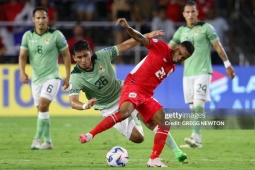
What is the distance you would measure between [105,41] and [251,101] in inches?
196

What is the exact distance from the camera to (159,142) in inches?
464

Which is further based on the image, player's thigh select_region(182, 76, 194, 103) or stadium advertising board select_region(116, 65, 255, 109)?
stadium advertising board select_region(116, 65, 255, 109)

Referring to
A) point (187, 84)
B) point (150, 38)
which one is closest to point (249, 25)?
point (187, 84)

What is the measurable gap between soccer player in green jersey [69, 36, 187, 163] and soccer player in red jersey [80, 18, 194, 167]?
0.90 feet

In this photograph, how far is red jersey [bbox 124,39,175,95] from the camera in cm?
1217

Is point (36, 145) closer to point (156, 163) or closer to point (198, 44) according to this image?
point (198, 44)

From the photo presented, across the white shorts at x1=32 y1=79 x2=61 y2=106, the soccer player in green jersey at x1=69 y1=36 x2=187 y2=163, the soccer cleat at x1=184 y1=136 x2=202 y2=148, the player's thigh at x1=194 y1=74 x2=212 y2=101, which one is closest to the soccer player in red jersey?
the soccer player in green jersey at x1=69 y1=36 x2=187 y2=163

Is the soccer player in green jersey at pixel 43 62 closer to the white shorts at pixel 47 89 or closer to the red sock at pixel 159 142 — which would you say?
the white shorts at pixel 47 89

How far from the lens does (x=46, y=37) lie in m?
15.3

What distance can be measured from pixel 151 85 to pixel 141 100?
344mm

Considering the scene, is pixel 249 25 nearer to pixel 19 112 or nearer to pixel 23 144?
pixel 19 112

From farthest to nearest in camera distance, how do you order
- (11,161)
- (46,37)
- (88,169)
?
(46,37)
(11,161)
(88,169)

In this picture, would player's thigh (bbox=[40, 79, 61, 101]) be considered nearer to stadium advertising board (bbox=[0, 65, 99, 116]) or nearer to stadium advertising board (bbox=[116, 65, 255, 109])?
stadium advertising board (bbox=[0, 65, 99, 116])

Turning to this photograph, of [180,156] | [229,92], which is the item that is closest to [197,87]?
[180,156]
